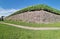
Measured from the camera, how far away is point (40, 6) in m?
26.4

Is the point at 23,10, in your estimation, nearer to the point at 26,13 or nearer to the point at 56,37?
the point at 26,13

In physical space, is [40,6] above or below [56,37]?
above

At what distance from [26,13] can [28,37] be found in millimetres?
13103

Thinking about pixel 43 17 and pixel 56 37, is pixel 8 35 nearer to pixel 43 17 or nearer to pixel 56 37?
pixel 56 37

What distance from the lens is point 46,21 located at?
24.8 metres

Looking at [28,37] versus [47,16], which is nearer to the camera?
[28,37]

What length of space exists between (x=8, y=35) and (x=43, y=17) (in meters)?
12.2

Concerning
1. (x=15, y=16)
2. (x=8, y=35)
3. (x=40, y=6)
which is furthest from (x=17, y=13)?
(x=8, y=35)

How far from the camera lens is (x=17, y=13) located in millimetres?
26297

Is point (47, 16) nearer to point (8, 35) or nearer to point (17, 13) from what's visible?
point (17, 13)

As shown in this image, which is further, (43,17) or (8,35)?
(43,17)

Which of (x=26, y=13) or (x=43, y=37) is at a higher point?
(x=26, y=13)

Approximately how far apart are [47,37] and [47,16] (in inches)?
494

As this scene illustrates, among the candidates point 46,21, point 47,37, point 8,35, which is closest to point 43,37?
point 47,37
